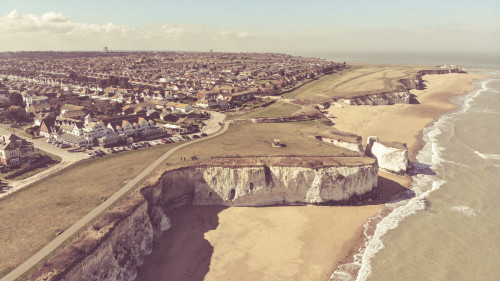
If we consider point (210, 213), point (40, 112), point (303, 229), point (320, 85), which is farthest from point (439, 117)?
point (40, 112)

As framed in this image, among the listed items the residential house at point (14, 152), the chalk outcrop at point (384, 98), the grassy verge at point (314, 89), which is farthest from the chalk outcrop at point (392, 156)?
the residential house at point (14, 152)

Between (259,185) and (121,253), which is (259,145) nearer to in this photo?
(259,185)

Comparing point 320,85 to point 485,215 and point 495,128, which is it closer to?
point 495,128

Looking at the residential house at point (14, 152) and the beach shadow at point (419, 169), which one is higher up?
the residential house at point (14, 152)

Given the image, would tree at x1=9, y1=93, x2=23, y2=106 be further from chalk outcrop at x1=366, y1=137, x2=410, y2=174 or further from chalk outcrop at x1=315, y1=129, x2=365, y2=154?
chalk outcrop at x1=366, y1=137, x2=410, y2=174

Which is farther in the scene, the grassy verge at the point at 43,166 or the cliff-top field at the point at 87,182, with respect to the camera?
the grassy verge at the point at 43,166

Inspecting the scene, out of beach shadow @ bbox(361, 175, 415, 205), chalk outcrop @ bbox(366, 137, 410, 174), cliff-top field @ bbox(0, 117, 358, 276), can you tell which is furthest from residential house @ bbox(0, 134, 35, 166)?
chalk outcrop @ bbox(366, 137, 410, 174)

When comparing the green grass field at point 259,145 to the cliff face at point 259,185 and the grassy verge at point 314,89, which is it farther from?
the grassy verge at point 314,89
